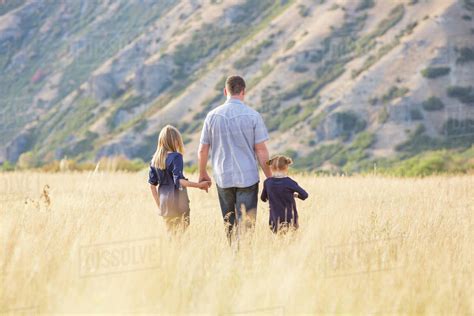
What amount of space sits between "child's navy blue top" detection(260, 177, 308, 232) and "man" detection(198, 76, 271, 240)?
0.16 metres

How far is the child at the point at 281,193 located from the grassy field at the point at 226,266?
20 centimetres

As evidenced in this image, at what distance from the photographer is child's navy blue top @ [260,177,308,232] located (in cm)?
787

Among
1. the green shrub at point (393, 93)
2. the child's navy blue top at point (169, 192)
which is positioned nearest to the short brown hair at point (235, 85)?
the child's navy blue top at point (169, 192)

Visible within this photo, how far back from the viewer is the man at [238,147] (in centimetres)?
784

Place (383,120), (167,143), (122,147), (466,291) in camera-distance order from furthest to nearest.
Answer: (122,147) < (383,120) < (167,143) < (466,291)

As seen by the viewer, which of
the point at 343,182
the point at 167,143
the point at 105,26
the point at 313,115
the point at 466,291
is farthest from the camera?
the point at 105,26

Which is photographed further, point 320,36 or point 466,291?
point 320,36

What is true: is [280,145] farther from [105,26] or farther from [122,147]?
[105,26]

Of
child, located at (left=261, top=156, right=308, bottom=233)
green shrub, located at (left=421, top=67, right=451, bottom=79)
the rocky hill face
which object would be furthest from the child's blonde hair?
green shrub, located at (left=421, top=67, right=451, bottom=79)

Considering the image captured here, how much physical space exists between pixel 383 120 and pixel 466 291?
282ft

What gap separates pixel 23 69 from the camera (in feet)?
531

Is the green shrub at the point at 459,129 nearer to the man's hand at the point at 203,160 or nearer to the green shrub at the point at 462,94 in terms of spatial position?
the green shrub at the point at 462,94

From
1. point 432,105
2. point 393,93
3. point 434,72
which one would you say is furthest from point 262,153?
point 434,72

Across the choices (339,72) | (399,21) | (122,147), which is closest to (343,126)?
(339,72)
